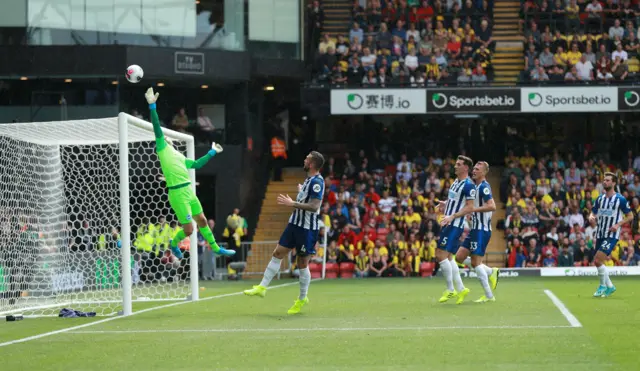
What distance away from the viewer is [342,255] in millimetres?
29875

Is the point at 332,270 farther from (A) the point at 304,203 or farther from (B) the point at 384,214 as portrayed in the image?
(A) the point at 304,203

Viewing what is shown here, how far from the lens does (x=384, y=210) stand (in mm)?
32250

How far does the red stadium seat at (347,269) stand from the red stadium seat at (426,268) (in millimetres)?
1956

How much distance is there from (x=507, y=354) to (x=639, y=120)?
93.7 feet

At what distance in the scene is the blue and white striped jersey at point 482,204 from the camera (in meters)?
16.0

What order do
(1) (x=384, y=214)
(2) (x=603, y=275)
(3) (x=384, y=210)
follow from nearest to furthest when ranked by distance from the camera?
(2) (x=603, y=275) → (1) (x=384, y=214) → (3) (x=384, y=210)

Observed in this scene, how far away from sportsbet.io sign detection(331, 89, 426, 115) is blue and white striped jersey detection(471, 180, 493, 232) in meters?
16.6

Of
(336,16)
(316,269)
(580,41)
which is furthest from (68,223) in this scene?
(336,16)

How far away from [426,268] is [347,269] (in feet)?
7.46

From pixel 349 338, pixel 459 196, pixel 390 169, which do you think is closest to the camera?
pixel 349 338

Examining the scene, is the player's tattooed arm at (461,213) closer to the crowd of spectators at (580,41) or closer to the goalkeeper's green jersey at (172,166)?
the goalkeeper's green jersey at (172,166)

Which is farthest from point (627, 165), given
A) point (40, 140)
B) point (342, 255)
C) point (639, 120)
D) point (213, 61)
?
point (40, 140)

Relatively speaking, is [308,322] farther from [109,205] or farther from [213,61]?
[213,61]

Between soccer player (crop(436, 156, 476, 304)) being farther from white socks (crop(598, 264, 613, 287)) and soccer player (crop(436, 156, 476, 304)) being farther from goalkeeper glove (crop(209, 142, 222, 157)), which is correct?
goalkeeper glove (crop(209, 142, 222, 157))
